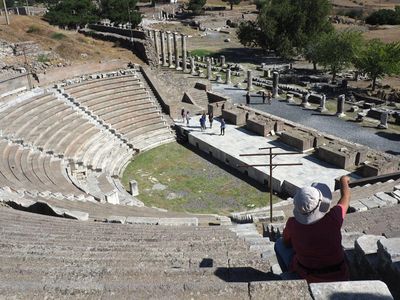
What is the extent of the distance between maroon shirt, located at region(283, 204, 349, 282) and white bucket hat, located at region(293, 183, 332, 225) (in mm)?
74

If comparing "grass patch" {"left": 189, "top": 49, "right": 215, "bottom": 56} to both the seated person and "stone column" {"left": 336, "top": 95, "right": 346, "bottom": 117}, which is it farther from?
the seated person

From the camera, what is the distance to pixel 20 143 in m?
17.2

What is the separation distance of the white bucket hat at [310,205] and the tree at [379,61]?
28185 millimetres

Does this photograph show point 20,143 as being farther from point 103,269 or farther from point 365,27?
point 365,27

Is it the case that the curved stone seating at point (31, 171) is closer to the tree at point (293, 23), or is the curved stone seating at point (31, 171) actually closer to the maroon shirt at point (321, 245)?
the maroon shirt at point (321, 245)

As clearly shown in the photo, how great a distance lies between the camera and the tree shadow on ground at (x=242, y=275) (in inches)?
195

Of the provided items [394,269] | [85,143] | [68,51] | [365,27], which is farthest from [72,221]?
[365,27]

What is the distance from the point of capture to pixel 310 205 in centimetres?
411

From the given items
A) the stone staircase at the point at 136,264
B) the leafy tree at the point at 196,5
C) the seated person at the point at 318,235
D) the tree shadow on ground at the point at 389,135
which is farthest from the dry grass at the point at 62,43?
the leafy tree at the point at 196,5

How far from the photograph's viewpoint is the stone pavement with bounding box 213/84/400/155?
2112 cm

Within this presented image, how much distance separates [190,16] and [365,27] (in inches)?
1285

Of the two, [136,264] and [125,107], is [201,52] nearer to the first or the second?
[125,107]

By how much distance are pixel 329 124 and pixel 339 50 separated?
11998mm

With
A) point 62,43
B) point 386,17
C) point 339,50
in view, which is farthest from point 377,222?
point 386,17
